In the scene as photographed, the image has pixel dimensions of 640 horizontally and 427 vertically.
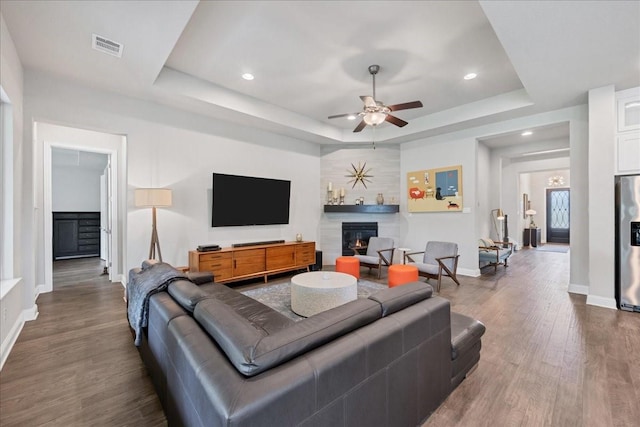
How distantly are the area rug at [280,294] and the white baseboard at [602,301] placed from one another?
2.77 m

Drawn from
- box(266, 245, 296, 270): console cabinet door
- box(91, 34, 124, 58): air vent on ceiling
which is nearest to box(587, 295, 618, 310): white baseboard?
box(266, 245, 296, 270): console cabinet door

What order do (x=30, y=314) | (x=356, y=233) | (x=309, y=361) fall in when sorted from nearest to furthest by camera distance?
1. (x=309, y=361)
2. (x=30, y=314)
3. (x=356, y=233)

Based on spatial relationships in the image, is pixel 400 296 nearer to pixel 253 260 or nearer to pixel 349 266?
pixel 349 266

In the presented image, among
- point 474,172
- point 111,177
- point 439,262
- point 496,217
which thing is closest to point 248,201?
point 111,177

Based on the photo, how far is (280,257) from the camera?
522cm

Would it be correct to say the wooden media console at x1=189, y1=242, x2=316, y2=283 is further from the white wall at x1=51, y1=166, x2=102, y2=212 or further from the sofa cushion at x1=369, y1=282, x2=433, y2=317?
the white wall at x1=51, y1=166, x2=102, y2=212

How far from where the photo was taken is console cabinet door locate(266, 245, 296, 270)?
5.07 metres

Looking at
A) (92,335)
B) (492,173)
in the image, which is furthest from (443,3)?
(492,173)

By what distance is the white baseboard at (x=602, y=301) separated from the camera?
3.58 meters

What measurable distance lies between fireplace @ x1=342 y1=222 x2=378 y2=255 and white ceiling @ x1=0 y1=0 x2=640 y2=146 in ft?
9.18

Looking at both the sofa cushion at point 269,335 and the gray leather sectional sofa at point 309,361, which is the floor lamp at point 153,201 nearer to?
the gray leather sectional sofa at point 309,361

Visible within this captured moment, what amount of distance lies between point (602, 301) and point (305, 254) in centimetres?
447

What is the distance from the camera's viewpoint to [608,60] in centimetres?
299

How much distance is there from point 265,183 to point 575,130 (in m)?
5.15
